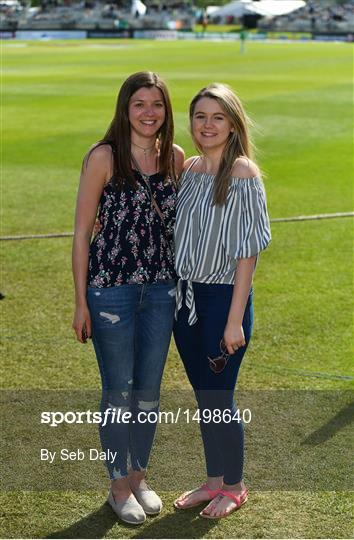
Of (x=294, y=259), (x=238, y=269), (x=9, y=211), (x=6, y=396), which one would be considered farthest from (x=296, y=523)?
(x=9, y=211)

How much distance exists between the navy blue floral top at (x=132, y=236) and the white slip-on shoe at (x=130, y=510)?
3.50ft

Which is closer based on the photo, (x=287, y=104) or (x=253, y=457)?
(x=253, y=457)

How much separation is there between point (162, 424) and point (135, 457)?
40.9 inches

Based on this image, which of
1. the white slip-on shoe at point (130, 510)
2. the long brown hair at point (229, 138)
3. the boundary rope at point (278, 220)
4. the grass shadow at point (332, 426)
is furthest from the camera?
the boundary rope at point (278, 220)

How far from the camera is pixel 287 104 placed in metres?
23.1

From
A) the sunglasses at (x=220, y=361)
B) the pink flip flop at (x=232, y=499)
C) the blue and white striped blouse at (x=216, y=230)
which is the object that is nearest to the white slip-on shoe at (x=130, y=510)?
the pink flip flop at (x=232, y=499)

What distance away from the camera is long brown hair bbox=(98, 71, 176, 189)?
4.37 meters

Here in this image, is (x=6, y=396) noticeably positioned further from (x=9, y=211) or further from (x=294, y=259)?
(x=9, y=211)

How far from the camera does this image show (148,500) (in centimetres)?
470

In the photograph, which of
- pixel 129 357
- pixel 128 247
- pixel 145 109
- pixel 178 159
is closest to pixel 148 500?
pixel 129 357

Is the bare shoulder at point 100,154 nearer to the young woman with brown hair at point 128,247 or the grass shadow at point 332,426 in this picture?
the young woman with brown hair at point 128,247

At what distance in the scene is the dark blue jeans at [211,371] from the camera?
14.5ft

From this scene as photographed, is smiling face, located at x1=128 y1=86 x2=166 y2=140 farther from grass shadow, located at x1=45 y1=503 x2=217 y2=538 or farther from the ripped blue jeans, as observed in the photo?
grass shadow, located at x1=45 y1=503 x2=217 y2=538

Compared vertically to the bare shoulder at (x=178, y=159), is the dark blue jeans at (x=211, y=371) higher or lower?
lower
